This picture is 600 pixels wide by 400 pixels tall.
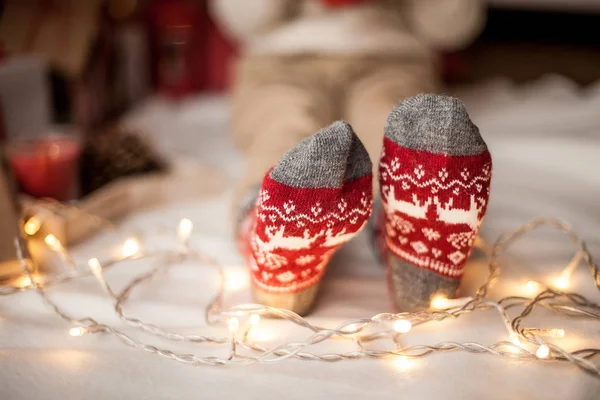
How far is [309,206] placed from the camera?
0.51 metres

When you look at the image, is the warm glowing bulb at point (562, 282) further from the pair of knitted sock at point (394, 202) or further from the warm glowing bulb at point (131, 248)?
the warm glowing bulb at point (131, 248)

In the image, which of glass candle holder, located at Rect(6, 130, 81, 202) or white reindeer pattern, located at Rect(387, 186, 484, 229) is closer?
white reindeer pattern, located at Rect(387, 186, 484, 229)

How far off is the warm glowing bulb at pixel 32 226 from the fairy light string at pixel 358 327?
6 centimetres

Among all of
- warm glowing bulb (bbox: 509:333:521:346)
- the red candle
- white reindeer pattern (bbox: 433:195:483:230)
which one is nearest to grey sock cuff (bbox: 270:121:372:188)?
white reindeer pattern (bbox: 433:195:483:230)

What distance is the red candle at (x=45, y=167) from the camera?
80cm

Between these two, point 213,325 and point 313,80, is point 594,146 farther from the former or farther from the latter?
point 213,325

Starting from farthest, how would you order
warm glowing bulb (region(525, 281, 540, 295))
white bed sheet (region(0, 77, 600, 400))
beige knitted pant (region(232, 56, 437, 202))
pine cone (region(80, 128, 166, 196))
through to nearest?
pine cone (region(80, 128, 166, 196)) → beige knitted pant (region(232, 56, 437, 202)) → warm glowing bulb (region(525, 281, 540, 295)) → white bed sheet (region(0, 77, 600, 400))

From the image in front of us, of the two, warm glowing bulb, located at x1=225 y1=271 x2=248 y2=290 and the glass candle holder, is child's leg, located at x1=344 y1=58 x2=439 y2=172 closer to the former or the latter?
warm glowing bulb, located at x1=225 y1=271 x2=248 y2=290

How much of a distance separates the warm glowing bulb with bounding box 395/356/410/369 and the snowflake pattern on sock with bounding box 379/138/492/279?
101 millimetres

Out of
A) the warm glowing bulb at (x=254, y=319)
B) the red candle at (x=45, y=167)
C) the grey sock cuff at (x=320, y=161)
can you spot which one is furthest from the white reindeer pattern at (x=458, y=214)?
the red candle at (x=45, y=167)

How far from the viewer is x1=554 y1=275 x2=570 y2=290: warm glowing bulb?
24.4 inches

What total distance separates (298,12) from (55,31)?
53cm

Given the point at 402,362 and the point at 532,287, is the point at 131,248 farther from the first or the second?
the point at 532,287

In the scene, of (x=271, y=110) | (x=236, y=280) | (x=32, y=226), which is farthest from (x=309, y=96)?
(x=32, y=226)
